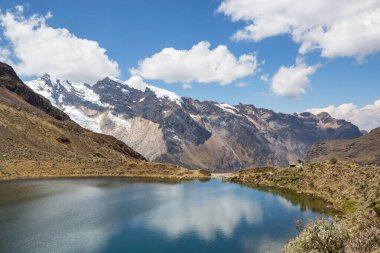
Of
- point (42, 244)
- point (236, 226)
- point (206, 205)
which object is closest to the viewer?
point (42, 244)

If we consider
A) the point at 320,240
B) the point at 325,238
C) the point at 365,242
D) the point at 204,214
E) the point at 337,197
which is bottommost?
the point at 204,214

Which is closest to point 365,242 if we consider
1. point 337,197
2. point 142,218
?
point 142,218

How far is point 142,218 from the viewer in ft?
265

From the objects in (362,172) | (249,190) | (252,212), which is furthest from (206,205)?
(362,172)

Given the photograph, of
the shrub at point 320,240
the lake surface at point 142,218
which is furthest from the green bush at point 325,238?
the lake surface at point 142,218

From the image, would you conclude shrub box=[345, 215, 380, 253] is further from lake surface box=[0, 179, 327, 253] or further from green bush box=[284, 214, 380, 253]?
lake surface box=[0, 179, 327, 253]

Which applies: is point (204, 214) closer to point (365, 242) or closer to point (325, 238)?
point (325, 238)

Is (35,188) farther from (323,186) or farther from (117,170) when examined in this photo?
(323,186)

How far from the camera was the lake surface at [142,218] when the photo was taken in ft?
196

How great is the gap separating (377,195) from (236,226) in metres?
31.4

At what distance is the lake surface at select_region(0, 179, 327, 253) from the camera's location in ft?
196

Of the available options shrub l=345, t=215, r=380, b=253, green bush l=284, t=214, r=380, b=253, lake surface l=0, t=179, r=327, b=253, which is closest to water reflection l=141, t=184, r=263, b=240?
lake surface l=0, t=179, r=327, b=253

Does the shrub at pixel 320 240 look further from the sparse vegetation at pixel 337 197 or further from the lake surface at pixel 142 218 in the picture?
the lake surface at pixel 142 218

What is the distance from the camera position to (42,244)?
5809 cm
